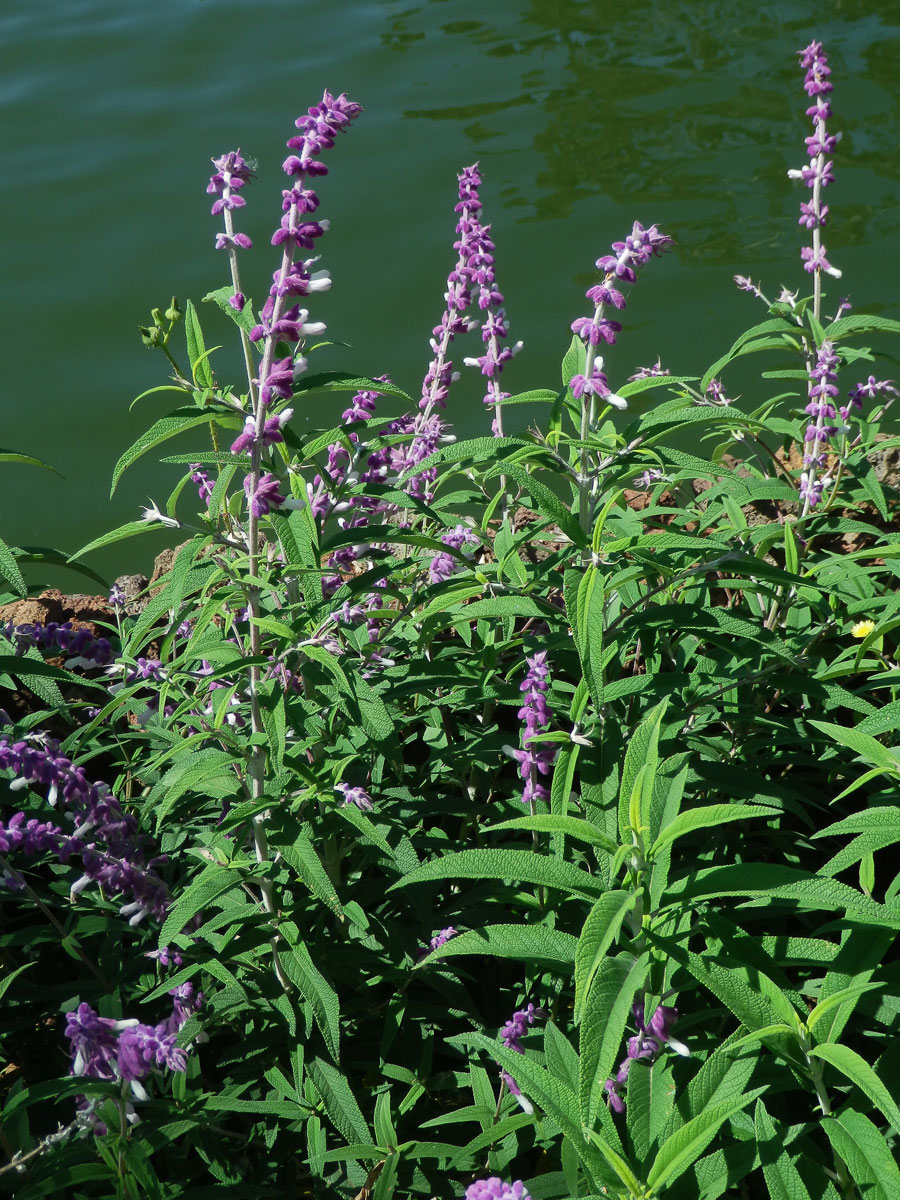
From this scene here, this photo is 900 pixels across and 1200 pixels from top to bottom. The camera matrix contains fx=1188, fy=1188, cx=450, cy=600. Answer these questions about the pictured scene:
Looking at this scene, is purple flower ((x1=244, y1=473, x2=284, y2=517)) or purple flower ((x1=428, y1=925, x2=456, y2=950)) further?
purple flower ((x1=428, y1=925, x2=456, y2=950))

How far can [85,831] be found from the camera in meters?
3.24

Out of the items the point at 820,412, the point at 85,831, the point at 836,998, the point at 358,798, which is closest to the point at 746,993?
the point at 836,998

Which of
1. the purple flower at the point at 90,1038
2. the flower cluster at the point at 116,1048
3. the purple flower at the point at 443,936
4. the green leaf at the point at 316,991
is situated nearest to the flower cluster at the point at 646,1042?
the purple flower at the point at 443,936

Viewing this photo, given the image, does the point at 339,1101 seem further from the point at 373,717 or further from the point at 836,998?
the point at 836,998

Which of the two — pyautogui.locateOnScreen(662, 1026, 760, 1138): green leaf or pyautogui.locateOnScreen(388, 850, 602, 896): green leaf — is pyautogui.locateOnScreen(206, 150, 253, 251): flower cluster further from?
pyautogui.locateOnScreen(662, 1026, 760, 1138): green leaf

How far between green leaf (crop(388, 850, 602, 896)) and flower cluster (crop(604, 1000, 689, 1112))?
299mm

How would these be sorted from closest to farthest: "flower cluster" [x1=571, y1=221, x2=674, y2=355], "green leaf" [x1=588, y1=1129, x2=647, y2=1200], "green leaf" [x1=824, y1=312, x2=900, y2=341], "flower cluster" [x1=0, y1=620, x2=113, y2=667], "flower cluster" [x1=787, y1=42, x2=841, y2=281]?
Answer: "green leaf" [x1=588, y1=1129, x2=647, y2=1200] < "flower cluster" [x1=571, y1=221, x2=674, y2=355] < "flower cluster" [x1=0, y1=620, x2=113, y2=667] < "green leaf" [x1=824, y1=312, x2=900, y2=341] < "flower cluster" [x1=787, y1=42, x2=841, y2=281]

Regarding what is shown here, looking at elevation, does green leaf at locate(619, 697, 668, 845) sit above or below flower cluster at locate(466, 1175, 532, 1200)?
above

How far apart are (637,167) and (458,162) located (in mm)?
1544

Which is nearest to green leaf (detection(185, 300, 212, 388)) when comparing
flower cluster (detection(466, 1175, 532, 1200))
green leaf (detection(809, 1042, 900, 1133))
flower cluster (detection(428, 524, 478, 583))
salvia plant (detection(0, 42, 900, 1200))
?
salvia plant (detection(0, 42, 900, 1200))

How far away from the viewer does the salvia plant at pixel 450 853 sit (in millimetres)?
2580

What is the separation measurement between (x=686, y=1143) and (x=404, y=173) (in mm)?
9278

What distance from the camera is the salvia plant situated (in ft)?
8.46

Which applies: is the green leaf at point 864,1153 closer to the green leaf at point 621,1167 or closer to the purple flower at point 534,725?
the green leaf at point 621,1167
